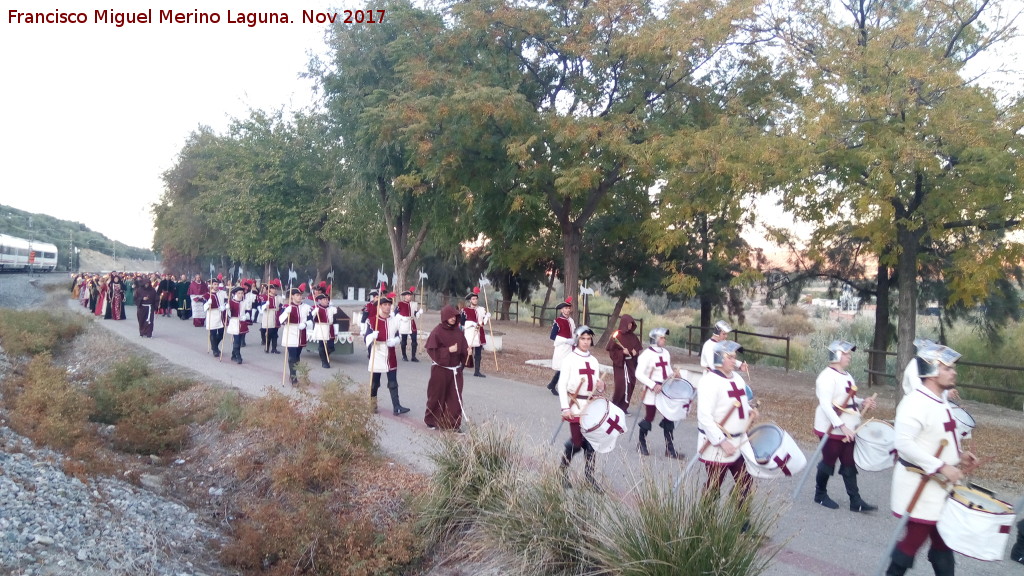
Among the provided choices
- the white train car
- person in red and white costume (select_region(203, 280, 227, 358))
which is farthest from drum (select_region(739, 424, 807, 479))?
the white train car

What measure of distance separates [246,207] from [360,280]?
2627cm

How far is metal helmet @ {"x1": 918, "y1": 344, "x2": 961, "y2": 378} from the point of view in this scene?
15.3 feet

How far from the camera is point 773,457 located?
554cm

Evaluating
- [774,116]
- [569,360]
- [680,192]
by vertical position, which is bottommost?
[569,360]

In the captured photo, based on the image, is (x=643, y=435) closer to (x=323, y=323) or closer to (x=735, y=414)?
(x=735, y=414)

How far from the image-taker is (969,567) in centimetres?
560

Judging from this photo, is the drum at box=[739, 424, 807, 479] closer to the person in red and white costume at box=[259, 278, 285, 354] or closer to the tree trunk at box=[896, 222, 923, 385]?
the tree trunk at box=[896, 222, 923, 385]

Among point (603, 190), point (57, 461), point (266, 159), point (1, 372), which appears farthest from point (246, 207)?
point (57, 461)

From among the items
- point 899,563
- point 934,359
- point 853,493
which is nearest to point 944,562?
point 899,563

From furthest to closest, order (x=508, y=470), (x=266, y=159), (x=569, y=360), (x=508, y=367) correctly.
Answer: (x=266, y=159) < (x=508, y=367) < (x=569, y=360) < (x=508, y=470)

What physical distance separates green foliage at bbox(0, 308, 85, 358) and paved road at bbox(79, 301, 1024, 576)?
1.82 m

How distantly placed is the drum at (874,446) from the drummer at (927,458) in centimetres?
184

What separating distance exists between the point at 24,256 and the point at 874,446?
75.0 metres

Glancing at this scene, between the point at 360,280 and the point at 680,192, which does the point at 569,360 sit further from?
the point at 360,280
